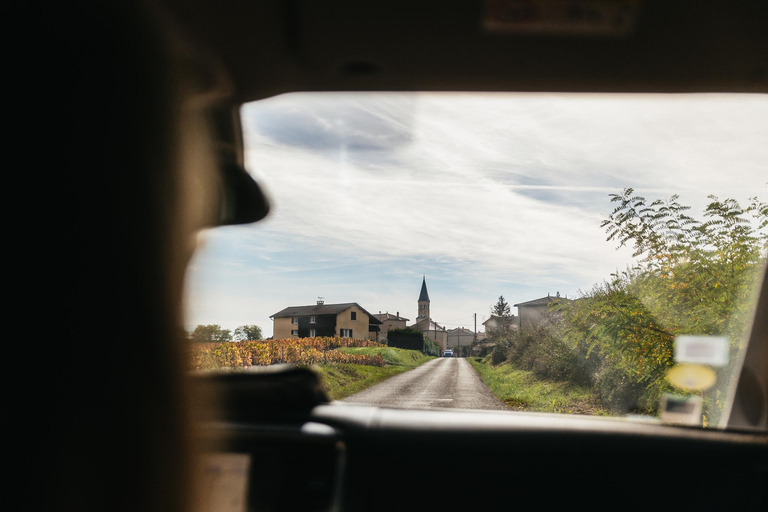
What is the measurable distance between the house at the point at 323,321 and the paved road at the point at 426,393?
359mm

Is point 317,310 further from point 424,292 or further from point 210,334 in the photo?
point 210,334

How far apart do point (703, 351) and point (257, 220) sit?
6.20 ft

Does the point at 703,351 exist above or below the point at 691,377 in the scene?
above

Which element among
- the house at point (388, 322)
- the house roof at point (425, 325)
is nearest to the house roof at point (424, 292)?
the house at point (388, 322)

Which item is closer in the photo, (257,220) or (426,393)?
(257,220)

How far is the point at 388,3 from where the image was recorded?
182cm

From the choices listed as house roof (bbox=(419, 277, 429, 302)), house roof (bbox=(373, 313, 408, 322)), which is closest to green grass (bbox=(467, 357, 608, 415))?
house roof (bbox=(373, 313, 408, 322))

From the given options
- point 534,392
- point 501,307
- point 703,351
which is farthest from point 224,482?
point 534,392

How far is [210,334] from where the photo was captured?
2.05 metres

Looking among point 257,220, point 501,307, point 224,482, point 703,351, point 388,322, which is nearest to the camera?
point 224,482

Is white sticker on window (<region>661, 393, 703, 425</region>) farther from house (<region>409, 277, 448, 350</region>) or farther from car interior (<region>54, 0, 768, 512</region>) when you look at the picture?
house (<region>409, 277, 448, 350</region>)

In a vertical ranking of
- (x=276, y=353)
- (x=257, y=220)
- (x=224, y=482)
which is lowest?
(x=224, y=482)

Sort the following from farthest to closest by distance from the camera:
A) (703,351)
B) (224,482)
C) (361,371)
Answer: (361,371)
(703,351)
(224,482)

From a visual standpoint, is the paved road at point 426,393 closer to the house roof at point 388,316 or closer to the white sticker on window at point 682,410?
the house roof at point 388,316
